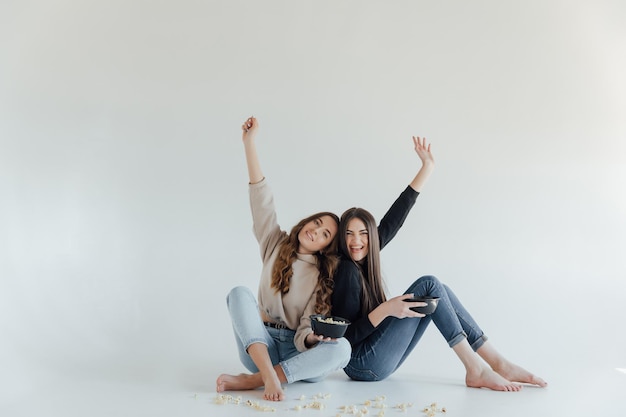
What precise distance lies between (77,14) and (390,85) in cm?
218

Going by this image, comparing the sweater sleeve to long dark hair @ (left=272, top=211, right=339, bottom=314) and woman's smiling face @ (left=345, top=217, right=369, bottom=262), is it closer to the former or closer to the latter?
long dark hair @ (left=272, top=211, right=339, bottom=314)

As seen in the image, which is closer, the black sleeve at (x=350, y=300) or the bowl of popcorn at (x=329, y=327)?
the bowl of popcorn at (x=329, y=327)

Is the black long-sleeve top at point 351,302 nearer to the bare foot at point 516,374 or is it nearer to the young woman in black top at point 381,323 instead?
the young woman in black top at point 381,323

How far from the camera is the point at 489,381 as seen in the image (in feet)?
8.57

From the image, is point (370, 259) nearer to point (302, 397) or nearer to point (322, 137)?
point (302, 397)

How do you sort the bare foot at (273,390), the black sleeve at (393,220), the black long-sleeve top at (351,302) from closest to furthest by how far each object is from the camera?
the bare foot at (273,390) → the black long-sleeve top at (351,302) → the black sleeve at (393,220)

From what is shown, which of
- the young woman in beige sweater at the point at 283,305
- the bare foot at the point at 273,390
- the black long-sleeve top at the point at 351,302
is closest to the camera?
the bare foot at the point at 273,390

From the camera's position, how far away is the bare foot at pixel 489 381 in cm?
260

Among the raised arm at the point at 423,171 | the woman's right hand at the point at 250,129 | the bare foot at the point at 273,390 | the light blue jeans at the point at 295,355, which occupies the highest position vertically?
the woman's right hand at the point at 250,129

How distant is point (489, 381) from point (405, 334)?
336 millimetres

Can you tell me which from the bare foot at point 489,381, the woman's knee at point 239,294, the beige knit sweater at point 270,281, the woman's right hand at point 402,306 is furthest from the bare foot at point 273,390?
the bare foot at point 489,381

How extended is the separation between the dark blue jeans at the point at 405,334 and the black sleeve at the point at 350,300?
67 millimetres

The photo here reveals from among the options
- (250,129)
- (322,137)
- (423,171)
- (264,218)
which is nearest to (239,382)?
(264,218)

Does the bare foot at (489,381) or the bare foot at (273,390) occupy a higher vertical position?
the bare foot at (273,390)
